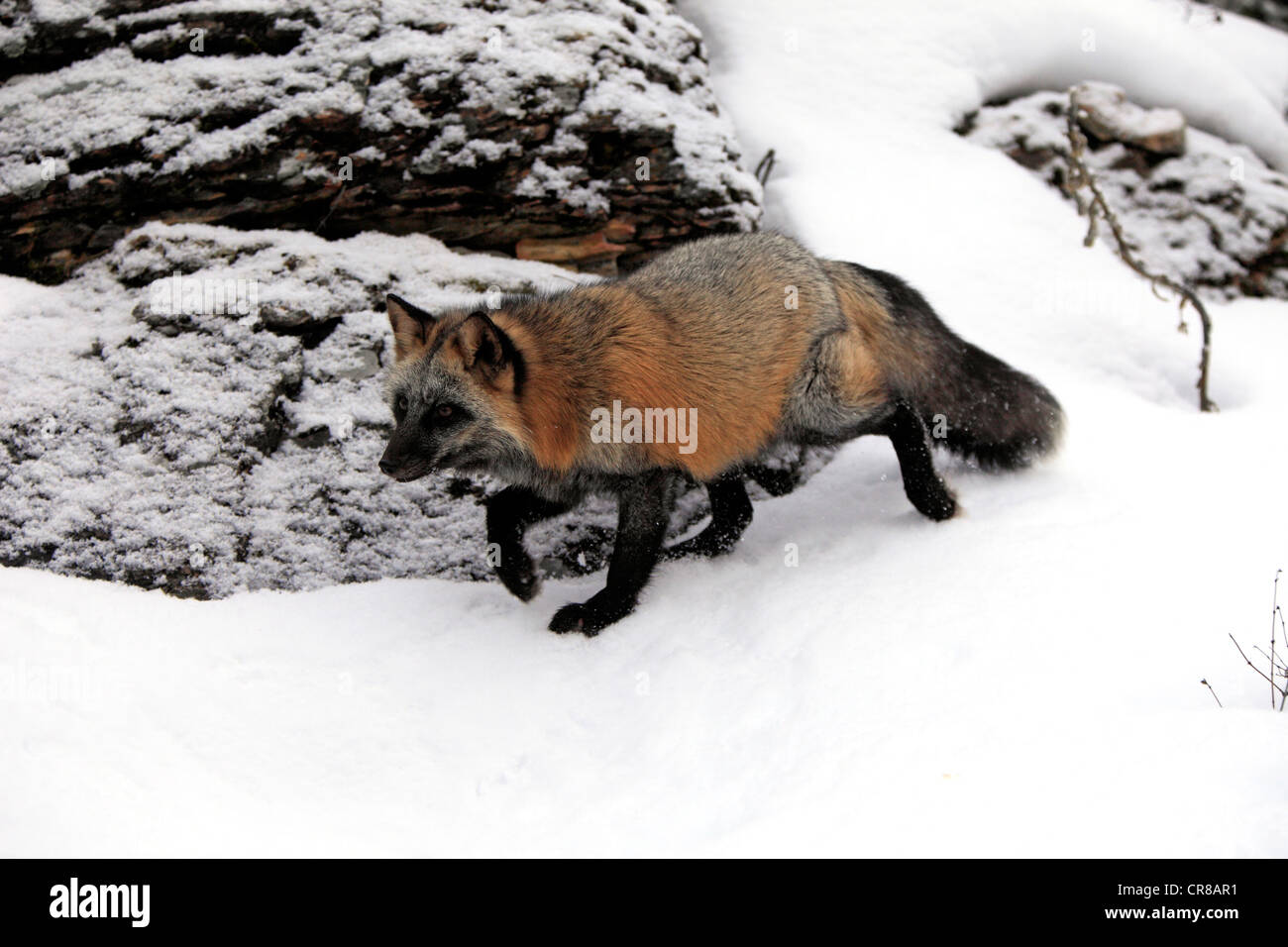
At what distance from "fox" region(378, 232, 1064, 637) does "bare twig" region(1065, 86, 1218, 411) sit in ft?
7.00

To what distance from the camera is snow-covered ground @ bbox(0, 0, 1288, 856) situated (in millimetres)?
3150

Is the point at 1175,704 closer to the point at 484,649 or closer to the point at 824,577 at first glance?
the point at 824,577

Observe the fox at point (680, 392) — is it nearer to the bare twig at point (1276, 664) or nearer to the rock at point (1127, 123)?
the bare twig at point (1276, 664)

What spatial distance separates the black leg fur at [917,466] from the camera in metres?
5.73

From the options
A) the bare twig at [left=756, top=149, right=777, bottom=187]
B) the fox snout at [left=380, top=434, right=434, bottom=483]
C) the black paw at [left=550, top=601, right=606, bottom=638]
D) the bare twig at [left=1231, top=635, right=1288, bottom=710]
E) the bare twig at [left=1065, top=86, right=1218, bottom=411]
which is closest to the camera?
the bare twig at [left=1231, top=635, right=1288, bottom=710]

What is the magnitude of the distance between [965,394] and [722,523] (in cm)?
176

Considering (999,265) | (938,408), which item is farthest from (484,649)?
(999,265)

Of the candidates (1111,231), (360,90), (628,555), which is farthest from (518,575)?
(1111,231)

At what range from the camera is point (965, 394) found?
19.8 feet

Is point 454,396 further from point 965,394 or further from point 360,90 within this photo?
point 965,394

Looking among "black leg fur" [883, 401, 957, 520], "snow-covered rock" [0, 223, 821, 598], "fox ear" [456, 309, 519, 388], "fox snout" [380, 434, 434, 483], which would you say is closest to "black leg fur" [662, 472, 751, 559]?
"snow-covered rock" [0, 223, 821, 598]

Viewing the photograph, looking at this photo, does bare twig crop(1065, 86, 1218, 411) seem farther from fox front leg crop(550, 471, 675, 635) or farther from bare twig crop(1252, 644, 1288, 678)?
fox front leg crop(550, 471, 675, 635)

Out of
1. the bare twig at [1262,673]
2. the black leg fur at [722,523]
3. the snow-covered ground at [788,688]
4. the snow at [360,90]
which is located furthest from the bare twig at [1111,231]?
the bare twig at [1262,673]

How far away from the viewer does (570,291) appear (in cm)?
556
